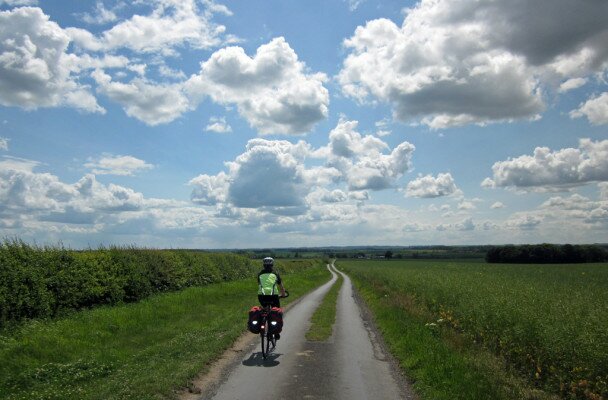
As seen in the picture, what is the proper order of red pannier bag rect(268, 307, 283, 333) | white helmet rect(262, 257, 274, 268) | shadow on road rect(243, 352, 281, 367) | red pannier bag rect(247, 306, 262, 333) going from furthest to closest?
1. white helmet rect(262, 257, 274, 268)
2. red pannier bag rect(268, 307, 283, 333)
3. red pannier bag rect(247, 306, 262, 333)
4. shadow on road rect(243, 352, 281, 367)

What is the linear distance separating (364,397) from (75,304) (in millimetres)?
11732

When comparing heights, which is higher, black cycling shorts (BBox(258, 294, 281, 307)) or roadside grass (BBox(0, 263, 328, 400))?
black cycling shorts (BBox(258, 294, 281, 307))

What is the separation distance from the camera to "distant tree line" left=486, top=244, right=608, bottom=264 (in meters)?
88.7

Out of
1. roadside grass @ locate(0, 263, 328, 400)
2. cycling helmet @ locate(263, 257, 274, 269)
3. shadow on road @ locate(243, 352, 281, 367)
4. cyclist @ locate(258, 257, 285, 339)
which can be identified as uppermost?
cycling helmet @ locate(263, 257, 274, 269)

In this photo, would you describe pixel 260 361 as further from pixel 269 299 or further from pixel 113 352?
pixel 113 352

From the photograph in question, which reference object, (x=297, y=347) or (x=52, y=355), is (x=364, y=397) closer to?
(x=297, y=347)

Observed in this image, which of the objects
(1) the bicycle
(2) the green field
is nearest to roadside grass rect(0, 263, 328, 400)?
(1) the bicycle

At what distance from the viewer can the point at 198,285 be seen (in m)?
28.7

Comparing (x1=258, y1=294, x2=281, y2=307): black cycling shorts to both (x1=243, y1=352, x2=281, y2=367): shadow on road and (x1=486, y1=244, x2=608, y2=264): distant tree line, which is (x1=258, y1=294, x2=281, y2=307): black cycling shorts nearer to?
(x1=243, y1=352, x2=281, y2=367): shadow on road

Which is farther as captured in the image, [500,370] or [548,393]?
[500,370]

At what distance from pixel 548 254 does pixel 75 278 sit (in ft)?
327

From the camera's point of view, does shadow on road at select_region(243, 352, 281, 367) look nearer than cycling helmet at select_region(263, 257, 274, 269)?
Yes

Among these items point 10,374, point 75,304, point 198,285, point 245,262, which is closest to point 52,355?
point 10,374

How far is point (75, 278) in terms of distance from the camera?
50.8 ft
